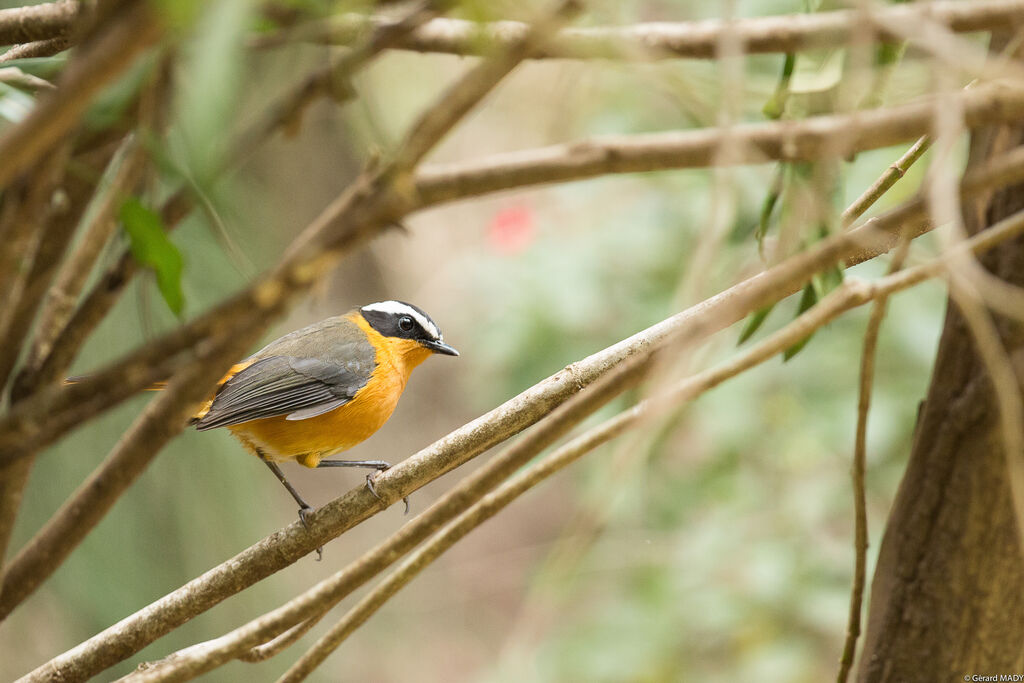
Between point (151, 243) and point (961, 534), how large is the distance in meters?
1.37

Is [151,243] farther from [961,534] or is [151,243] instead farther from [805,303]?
[961,534]

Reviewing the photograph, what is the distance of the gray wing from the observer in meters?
2.42

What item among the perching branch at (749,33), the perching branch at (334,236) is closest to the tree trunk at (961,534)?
the perching branch at (749,33)

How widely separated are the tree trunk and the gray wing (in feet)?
5.05

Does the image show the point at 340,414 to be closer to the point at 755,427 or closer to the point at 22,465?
the point at 755,427

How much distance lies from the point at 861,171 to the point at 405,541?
6.47 feet

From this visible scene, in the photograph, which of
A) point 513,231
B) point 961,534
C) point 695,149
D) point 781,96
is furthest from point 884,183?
point 513,231

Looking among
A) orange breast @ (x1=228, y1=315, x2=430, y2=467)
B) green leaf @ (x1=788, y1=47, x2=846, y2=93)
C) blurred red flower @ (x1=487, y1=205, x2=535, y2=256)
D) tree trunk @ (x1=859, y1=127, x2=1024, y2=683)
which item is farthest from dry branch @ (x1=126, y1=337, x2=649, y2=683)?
blurred red flower @ (x1=487, y1=205, x2=535, y2=256)

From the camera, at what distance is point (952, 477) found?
158cm

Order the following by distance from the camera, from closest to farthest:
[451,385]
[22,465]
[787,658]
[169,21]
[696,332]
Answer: [169,21]
[696,332]
[22,465]
[787,658]
[451,385]

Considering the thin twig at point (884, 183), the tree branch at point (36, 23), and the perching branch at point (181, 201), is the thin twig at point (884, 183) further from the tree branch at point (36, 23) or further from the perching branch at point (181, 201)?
the tree branch at point (36, 23)

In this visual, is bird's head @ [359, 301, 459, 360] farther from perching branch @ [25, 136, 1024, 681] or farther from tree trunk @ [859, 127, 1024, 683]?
tree trunk @ [859, 127, 1024, 683]

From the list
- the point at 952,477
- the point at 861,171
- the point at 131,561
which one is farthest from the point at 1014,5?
the point at 131,561

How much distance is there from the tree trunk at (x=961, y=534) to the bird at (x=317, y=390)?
4.64ft
